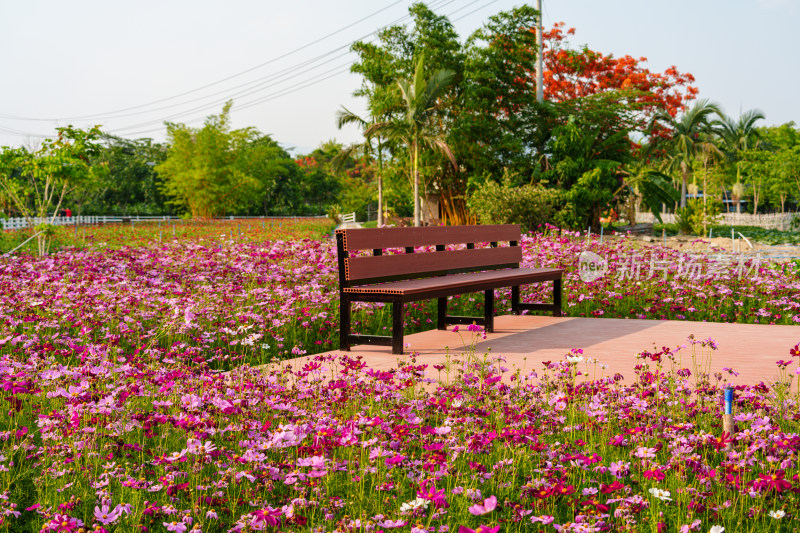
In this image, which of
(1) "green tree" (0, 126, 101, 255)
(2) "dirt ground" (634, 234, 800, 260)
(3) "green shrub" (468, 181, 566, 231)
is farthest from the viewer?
(3) "green shrub" (468, 181, 566, 231)

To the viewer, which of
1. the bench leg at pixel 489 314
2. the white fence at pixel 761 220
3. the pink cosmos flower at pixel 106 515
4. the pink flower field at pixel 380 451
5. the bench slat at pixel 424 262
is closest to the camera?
the pink cosmos flower at pixel 106 515

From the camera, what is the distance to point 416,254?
6398mm

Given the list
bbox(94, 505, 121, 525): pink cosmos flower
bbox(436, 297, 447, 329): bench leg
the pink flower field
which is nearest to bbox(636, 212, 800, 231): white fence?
bbox(436, 297, 447, 329): bench leg

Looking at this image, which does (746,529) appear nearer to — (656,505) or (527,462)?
(656,505)

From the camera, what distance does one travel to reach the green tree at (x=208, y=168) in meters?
48.7

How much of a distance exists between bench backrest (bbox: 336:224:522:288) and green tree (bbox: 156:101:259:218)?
4277 centimetres

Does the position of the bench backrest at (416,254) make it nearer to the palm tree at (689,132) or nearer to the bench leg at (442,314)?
the bench leg at (442,314)

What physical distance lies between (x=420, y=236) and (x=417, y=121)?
59.4ft

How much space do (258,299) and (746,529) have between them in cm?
515

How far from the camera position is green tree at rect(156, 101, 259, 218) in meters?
48.7

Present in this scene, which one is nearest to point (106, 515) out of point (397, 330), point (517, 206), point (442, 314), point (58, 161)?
point (397, 330)

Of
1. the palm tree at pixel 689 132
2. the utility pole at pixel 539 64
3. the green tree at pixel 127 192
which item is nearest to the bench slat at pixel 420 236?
the utility pole at pixel 539 64

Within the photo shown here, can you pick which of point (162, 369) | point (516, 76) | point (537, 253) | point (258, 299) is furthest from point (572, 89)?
point (162, 369)

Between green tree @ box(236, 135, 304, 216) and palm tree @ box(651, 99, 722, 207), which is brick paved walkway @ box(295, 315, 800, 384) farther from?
green tree @ box(236, 135, 304, 216)
